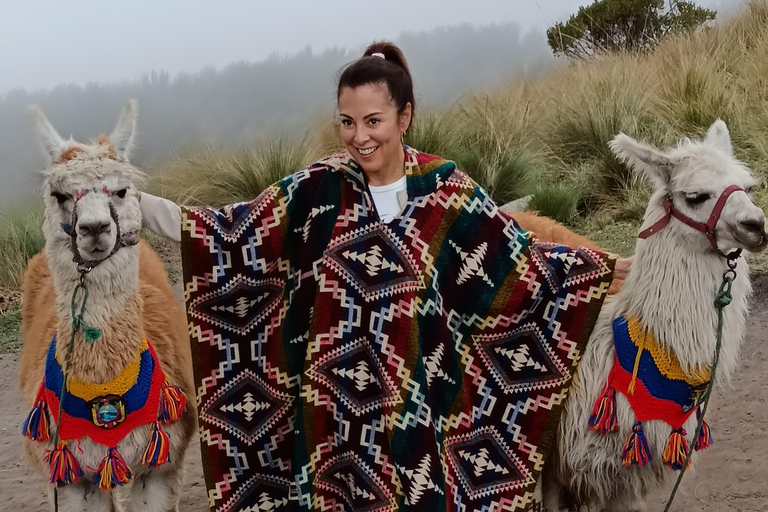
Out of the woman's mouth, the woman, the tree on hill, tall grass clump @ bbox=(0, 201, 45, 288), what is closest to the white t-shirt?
the woman

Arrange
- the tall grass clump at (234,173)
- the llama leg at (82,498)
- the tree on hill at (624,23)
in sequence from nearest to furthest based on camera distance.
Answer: the llama leg at (82,498) < the tall grass clump at (234,173) < the tree on hill at (624,23)

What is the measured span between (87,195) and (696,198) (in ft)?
5.33

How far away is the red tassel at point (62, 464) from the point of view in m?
2.09

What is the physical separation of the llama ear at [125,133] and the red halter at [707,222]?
1515mm

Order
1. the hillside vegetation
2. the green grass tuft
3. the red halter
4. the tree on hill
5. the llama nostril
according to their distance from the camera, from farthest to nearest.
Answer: the tree on hill
the hillside vegetation
the green grass tuft
the red halter
the llama nostril

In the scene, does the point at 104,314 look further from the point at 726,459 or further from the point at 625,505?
the point at 726,459

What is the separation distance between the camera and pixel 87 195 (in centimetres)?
191

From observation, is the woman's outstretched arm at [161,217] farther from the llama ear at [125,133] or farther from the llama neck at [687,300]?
the llama neck at [687,300]

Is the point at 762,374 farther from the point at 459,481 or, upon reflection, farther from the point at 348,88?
the point at 348,88

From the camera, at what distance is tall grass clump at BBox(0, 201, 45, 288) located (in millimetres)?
6504

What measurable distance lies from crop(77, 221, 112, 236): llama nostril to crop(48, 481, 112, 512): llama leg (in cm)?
79

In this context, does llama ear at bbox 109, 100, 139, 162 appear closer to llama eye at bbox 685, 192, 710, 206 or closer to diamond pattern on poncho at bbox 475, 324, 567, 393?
diamond pattern on poncho at bbox 475, 324, 567, 393

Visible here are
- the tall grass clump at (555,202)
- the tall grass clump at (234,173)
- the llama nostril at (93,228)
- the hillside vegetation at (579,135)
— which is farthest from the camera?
the tall grass clump at (234,173)

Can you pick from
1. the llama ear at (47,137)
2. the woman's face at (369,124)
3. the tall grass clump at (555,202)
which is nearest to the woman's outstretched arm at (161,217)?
the llama ear at (47,137)
